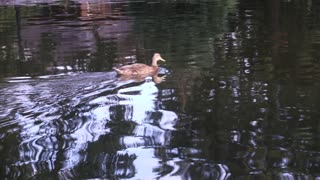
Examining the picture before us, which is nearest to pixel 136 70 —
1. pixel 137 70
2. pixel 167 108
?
pixel 137 70

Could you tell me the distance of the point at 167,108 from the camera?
37.9ft

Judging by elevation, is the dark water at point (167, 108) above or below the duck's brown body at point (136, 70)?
below

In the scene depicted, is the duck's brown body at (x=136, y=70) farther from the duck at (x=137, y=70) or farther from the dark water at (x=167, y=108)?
the dark water at (x=167, y=108)

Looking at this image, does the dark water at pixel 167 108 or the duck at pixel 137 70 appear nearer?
the dark water at pixel 167 108

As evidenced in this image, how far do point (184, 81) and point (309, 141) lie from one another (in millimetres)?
4787

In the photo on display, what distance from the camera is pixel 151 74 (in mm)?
14867

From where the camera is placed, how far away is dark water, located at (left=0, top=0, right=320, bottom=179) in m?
8.68

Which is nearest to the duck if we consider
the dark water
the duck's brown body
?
the duck's brown body

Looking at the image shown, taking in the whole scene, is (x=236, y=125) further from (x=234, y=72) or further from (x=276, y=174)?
(x=234, y=72)

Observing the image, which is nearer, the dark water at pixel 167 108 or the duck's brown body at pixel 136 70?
the dark water at pixel 167 108

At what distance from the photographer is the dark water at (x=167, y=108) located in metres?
8.68

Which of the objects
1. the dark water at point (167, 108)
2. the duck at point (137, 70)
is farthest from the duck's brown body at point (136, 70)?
the dark water at point (167, 108)

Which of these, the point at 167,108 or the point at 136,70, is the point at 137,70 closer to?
the point at 136,70

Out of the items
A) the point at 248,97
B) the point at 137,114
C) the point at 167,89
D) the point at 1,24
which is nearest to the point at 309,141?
the point at 248,97
